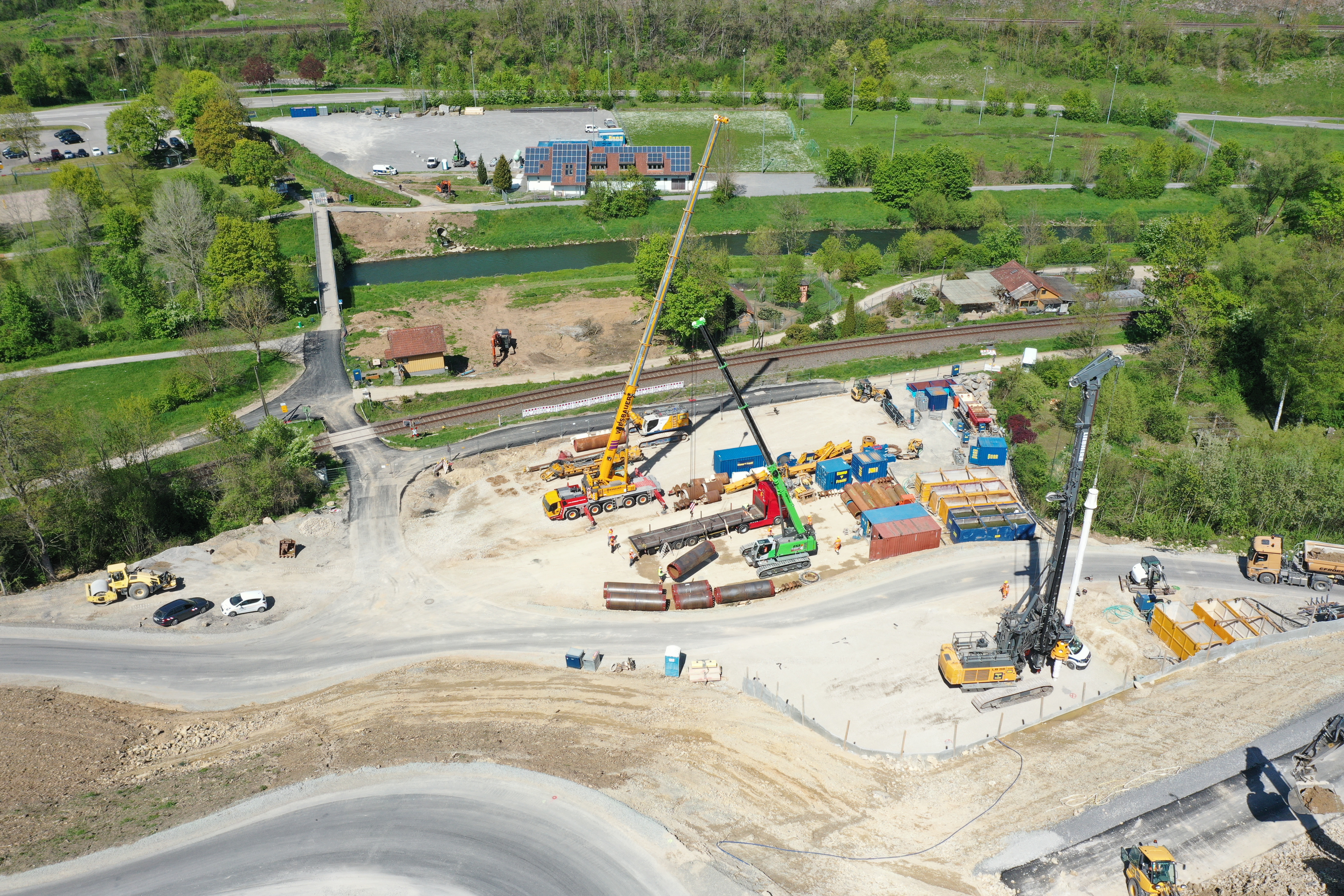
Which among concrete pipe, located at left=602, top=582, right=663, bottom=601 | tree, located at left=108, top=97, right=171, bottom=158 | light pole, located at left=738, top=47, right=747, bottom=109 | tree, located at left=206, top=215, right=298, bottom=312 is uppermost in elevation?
light pole, located at left=738, top=47, right=747, bottom=109

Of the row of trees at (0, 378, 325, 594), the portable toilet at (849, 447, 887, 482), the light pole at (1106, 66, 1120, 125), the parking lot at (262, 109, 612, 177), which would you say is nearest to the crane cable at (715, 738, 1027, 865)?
the portable toilet at (849, 447, 887, 482)

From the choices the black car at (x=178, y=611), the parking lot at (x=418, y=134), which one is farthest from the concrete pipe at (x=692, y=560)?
the parking lot at (x=418, y=134)

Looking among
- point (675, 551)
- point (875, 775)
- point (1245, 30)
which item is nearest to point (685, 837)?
point (875, 775)

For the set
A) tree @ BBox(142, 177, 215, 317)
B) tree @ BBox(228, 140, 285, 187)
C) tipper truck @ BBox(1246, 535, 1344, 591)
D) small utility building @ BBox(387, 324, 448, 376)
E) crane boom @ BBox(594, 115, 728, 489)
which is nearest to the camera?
tipper truck @ BBox(1246, 535, 1344, 591)

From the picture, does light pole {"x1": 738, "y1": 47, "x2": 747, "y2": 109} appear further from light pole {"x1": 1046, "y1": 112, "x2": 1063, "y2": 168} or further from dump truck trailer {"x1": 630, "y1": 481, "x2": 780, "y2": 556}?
dump truck trailer {"x1": 630, "y1": 481, "x2": 780, "y2": 556}

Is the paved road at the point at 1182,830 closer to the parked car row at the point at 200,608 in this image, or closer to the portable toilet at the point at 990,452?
the portable toilet at the point at 990,452

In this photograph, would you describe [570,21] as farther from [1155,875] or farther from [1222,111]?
[1155,875]
